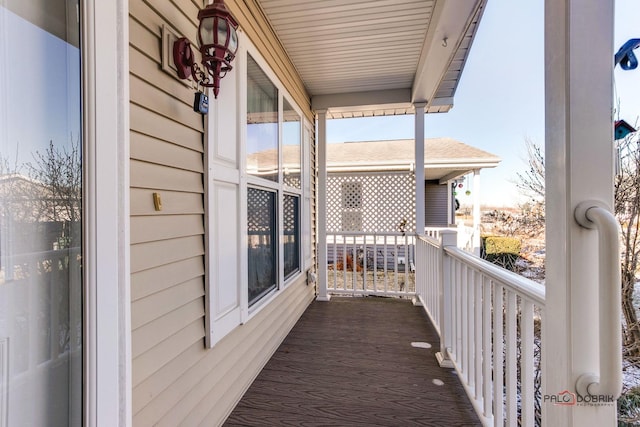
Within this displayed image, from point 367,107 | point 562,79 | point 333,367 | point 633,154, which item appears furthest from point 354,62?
point 333,367

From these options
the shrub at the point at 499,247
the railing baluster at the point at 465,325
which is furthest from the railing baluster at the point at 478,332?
the shrub at the point at 499,247

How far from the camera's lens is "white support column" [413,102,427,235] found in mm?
4055

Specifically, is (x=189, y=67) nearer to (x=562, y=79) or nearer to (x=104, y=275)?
(x=104, y=275)

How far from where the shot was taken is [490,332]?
1.60 m

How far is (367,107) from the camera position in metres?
4.23

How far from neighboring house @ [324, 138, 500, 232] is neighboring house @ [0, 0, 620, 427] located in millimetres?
2387

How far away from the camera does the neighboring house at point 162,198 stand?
0.80m

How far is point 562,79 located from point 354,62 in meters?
2.73

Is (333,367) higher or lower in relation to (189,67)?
lower

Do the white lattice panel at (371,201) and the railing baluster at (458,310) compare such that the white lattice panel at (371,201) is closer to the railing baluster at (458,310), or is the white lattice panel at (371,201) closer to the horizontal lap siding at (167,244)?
the railing baluster at (458,310)

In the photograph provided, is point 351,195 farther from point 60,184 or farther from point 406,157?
point 60,184

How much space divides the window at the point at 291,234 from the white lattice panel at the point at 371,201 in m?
1.55

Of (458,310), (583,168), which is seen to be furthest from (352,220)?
(583,168)

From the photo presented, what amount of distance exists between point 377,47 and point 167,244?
2695mm
